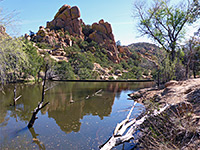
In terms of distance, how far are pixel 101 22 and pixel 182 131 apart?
2598 inches

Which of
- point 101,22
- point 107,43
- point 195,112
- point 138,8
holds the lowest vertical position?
point 195,112

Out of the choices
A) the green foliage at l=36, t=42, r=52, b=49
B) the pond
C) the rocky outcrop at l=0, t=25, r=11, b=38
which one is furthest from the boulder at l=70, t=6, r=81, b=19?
the rocky outcrop at l=0, t=25, r=11, b=38

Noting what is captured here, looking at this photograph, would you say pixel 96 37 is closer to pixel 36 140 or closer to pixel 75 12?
pixel 75 12

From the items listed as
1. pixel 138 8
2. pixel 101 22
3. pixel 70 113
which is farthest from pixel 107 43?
pixel 70 113

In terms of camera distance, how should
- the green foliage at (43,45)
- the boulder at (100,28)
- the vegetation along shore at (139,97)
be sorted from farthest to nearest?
the boulder at (100,28), the green foliage at (43,45), the vegetation along shore at (139,97)

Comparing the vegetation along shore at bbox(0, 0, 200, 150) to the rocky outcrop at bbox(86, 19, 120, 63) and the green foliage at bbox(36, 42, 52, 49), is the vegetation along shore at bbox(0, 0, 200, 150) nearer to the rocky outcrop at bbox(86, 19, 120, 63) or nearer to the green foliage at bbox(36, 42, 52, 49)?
the green foliage at bbox(36, 42, 52, 49)

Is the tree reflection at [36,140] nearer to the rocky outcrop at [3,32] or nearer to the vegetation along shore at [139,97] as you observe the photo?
the vegetation along shore at [139,97]

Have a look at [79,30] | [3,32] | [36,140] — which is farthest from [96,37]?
[36,140]

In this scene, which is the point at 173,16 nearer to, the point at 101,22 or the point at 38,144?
the point at 38,144

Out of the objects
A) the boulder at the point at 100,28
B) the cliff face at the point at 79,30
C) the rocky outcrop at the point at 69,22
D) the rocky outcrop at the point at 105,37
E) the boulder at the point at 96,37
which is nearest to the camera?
the rocky outcrop at the point at 105,37

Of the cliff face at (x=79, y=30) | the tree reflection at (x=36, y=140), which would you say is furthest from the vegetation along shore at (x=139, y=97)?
the cliff face at (x=79, y=30)

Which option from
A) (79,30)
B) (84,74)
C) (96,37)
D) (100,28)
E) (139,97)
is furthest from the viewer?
(100,28)

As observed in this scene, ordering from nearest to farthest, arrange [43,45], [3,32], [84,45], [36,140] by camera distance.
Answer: [3,32], [36,140], [43,45], [84,45]

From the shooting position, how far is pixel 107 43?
61594 millimetres
